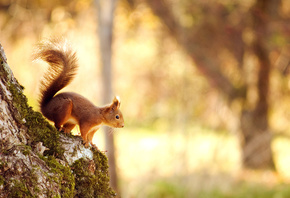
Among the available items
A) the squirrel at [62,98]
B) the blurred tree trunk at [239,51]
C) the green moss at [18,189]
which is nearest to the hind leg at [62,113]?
the squirrel at [62,98]

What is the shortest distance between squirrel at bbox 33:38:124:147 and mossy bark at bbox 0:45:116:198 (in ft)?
0.16

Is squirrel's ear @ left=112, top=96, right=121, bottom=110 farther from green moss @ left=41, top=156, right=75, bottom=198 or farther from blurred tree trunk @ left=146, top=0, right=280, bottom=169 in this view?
blurred tree trunk @ left=146, top=0, right=280, bottom=169

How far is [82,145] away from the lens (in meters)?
1.55

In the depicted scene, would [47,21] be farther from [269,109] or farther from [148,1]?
[269,109]

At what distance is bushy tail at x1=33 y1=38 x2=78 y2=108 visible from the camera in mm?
1578

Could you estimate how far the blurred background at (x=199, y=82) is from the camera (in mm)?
6105

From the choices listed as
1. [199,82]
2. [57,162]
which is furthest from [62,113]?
[199,82]

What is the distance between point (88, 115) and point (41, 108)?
17cm

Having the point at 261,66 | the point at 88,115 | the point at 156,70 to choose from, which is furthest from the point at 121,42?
the point at 88,115

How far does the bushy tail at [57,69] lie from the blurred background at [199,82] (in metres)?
4.14

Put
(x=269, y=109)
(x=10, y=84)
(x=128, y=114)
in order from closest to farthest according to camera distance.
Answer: (x=10, y=84), (x=269, y=109), (x=128, y=114)

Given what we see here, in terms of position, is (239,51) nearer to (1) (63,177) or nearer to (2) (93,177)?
(2) (93,177)

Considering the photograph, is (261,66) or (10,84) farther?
(261,66)

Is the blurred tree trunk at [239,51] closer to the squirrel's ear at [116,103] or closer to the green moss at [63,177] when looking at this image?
the squirrel's ear at [116,103]
